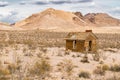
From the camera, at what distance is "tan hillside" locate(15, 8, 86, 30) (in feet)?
483

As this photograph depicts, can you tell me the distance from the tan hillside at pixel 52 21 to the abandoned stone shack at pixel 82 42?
109026mm

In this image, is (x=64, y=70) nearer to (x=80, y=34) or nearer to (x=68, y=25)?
(x=80, y=34)

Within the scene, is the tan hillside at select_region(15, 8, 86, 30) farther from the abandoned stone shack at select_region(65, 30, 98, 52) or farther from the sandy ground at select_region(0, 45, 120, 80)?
the sandy ground at select_region(0, 45, 120, 80)

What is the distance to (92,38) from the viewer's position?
3192 centimetres

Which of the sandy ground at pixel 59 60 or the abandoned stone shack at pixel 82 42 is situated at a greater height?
the abandoned stone shack at pixel 82 42

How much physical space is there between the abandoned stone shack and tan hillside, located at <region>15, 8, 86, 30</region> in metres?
109

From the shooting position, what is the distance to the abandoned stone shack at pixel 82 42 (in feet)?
102

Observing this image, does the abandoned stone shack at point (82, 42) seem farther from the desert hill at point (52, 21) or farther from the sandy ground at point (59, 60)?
the desert hill at point (52, 21)

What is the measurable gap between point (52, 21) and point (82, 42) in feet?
399

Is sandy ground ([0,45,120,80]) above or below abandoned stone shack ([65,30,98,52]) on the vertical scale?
below

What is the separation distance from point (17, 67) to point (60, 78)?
108 inches

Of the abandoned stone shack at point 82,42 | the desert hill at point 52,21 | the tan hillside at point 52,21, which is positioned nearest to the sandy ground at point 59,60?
the abandoned stone shack at point 82,42

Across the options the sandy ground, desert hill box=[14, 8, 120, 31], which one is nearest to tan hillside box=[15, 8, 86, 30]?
desert hill box=[14, 8, 120, 31]

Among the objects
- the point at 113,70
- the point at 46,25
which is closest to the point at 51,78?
the point at 113,70
